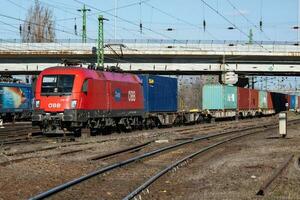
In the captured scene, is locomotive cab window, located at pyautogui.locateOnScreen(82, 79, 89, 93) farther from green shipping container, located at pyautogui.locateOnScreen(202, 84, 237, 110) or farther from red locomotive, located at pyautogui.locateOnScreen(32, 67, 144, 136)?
green shipping container, located at pyautogui.locateOnScreen(202, 84, 237, 110)

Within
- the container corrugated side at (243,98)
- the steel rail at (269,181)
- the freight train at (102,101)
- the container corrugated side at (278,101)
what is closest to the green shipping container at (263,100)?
the container corrugated side at (278,101)

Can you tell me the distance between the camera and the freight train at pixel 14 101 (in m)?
45.9

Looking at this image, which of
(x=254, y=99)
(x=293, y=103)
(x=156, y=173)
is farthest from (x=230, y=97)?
(x=293, y=103)

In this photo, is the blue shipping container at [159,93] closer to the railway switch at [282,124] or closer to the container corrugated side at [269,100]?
the railway switch at [282,124]

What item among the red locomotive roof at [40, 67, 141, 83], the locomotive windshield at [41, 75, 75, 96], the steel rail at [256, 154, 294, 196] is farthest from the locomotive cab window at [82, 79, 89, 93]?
the steel rail at [256, 154, 294, 196]

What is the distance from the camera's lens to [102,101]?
1036 inches

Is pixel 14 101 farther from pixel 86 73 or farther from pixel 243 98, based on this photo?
pixel 86 73

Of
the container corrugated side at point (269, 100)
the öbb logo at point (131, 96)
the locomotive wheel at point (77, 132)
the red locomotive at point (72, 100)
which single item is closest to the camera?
the red locomotive at point (72, 100)

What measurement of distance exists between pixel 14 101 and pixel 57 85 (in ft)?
79.4

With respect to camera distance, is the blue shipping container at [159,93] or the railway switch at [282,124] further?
the blue shipping container at [159,93]

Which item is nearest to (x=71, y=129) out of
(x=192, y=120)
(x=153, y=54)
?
(x=192, y=120)

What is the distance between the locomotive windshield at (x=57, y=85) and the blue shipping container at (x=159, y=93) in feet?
29.6

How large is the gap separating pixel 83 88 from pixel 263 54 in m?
37.1

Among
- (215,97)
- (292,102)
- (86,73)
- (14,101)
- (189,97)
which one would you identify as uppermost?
(86,73)
